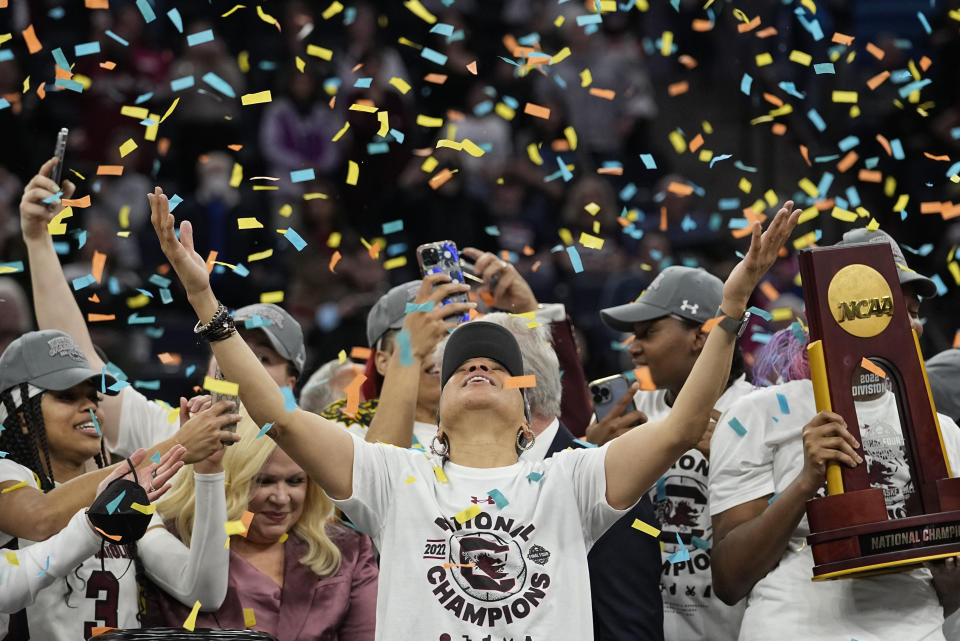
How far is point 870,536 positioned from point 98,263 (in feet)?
17.8

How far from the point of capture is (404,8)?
10.9m

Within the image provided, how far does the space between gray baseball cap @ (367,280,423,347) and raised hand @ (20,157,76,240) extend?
4.01 ft

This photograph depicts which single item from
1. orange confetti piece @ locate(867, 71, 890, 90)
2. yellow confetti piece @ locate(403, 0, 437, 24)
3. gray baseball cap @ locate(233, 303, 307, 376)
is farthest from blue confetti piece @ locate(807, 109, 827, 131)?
gray baseball cap @ locate(233, 303, 307, 376)

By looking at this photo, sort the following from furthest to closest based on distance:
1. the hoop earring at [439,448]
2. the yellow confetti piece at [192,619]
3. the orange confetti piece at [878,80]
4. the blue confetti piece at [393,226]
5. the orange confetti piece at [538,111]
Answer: the orange confetti piece at [878,80] → the orange confetti piece at [538,111] → the blue confetti piece at [393,226] → the yellow confetti piece at [192,619] → the hoop earring at [439,448]

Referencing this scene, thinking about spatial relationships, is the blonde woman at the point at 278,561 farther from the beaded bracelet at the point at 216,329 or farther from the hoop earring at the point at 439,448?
the beaded bracelet at the point at 216,329

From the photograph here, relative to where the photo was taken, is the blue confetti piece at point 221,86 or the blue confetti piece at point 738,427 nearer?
the blue confetti piece at point 738,427

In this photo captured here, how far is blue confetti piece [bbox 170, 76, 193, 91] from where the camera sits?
8708 millimetres

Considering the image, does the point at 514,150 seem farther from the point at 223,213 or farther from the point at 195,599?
the point at 195,599

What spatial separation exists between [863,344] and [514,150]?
21.0ft

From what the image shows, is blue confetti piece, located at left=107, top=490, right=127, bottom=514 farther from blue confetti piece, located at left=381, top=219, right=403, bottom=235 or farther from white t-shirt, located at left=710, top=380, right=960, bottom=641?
blue confetti piece, located at left=381, top=219, right=403, bottom=235

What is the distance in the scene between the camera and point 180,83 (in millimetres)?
8922

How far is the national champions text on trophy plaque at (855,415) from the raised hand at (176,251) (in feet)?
5.53

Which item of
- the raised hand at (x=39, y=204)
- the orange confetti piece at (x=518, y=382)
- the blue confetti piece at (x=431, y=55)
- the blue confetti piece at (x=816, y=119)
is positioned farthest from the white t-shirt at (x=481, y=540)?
the blue confetti piece at (x=431, y=55)

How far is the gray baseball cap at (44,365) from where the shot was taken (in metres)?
4.06
